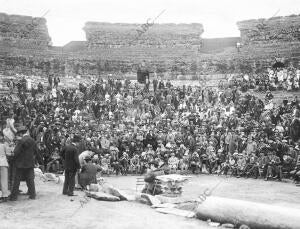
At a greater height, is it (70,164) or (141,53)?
(141,53)

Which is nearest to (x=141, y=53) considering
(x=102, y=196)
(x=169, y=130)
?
(x=169, y=130)

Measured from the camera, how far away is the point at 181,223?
8.19m

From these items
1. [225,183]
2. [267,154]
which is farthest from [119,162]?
[267,154]

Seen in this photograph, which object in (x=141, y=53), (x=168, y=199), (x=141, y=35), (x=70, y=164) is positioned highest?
(x=141, y=35)

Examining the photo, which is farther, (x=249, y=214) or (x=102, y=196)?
(x=102, y=196)

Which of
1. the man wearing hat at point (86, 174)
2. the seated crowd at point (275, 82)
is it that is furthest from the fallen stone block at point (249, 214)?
the seated crowd at point (275, 82)

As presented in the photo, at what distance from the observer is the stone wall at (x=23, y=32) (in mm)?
38125

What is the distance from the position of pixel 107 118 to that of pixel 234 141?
8.09 metres

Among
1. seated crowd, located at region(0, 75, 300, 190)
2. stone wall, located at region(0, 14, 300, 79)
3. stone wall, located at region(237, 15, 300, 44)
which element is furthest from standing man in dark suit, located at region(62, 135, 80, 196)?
stone wall, located at region(237, 15, 300, 44)

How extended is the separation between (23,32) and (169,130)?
80.1 ft

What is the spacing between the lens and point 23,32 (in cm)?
3934

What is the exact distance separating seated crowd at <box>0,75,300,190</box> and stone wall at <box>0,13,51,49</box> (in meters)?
14.1

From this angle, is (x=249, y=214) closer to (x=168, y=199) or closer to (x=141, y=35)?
(x=168, y=199)

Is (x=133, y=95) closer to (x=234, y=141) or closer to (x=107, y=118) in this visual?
(x=107, y=118)
